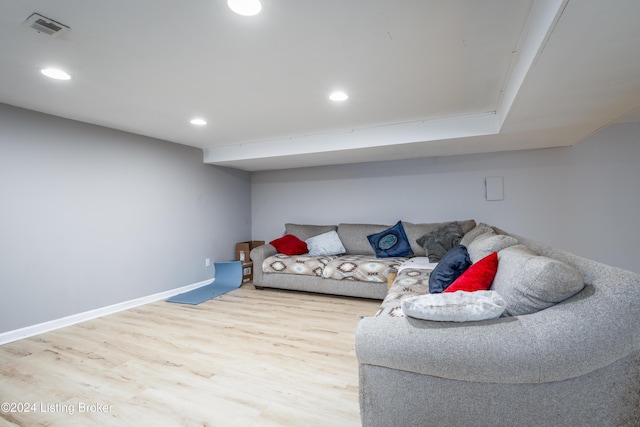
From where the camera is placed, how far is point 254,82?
2330mm

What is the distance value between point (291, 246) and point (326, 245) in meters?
0.55

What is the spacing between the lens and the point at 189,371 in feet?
7.12

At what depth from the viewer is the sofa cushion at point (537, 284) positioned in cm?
121

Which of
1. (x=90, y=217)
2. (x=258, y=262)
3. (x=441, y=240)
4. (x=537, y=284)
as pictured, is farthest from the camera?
(x=258, y=262)

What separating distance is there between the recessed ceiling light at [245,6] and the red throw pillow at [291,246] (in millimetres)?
3476

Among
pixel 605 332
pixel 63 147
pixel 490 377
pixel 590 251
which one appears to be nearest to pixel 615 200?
pixel 590 251

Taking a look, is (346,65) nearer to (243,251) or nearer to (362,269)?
(362,269)

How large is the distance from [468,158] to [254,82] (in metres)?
3.29

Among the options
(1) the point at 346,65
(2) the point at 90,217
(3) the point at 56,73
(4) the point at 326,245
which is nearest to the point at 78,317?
(2) the point at 90,217

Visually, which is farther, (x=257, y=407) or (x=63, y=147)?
(x=63, y=147)

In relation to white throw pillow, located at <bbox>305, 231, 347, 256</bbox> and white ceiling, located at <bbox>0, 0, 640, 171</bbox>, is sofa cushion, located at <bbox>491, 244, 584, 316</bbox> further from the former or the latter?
white throw pillow, located at <bbox>305, 231, 347, 256</bbox>

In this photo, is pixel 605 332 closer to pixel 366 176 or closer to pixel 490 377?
pixel 490 377

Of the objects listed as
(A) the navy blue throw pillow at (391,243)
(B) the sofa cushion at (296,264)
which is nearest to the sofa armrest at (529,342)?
(B) the sofa cushion at (296,264)

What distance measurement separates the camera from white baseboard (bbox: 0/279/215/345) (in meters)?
2.71
